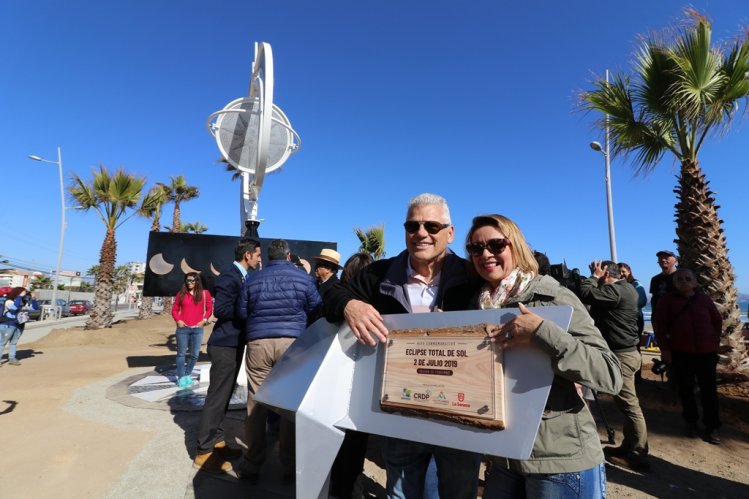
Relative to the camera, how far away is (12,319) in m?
8.08

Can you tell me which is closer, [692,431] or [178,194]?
[692,431]

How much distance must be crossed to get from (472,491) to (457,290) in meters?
0.90

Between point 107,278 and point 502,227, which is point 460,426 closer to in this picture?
point 502,227

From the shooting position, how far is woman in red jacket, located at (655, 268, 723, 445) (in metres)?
4.12

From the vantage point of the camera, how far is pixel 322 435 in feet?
5.03

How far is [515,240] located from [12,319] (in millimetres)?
10934

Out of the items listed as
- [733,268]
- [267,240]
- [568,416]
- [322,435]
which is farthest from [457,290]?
[733,268]

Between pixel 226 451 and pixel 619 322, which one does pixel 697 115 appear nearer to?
pixel 619 322

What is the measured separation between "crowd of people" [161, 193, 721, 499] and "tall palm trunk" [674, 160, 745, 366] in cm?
311

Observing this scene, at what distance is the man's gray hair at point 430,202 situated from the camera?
1.78 meters

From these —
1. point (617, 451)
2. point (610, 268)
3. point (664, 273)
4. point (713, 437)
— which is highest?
point (664, 273)

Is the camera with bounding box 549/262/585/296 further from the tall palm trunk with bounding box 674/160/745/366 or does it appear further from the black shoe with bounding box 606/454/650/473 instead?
the tall palm trunk with bounding box 674/160/745/366

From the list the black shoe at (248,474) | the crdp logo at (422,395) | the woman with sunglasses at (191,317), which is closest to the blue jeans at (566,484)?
the crdp logo at (422,395)

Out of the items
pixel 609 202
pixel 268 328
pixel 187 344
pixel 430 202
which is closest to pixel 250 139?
pixel 187 344
